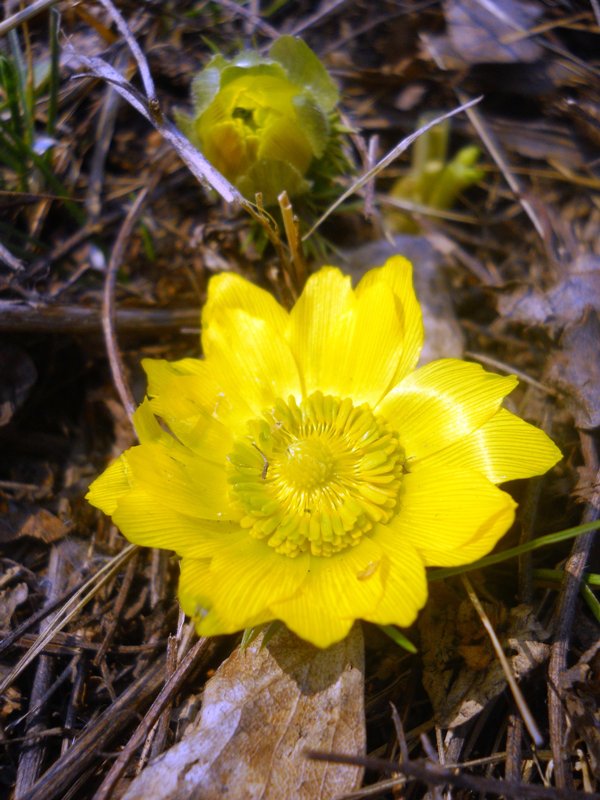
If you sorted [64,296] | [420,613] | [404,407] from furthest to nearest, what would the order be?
[64,296], [404,407], [420,613]

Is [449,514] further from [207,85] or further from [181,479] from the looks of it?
[207,85]

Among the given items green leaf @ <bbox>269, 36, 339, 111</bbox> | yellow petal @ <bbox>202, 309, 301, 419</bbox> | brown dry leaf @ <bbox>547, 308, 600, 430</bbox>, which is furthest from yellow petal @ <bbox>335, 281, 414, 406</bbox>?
green leaf @ <bbox>269, 36, 339, 111</bbox>

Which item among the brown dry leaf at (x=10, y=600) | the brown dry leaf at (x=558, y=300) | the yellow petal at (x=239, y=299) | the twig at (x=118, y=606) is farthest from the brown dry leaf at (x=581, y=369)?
the brown dry leaf at (x=10, y=600)

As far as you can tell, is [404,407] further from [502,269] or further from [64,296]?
[64,296]

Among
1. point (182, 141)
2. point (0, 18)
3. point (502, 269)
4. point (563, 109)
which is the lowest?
point (502, 269)

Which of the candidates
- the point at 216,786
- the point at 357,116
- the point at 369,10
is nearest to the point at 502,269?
the point at 357,116

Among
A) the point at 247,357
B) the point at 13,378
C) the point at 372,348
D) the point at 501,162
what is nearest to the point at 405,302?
the point at 372,348
